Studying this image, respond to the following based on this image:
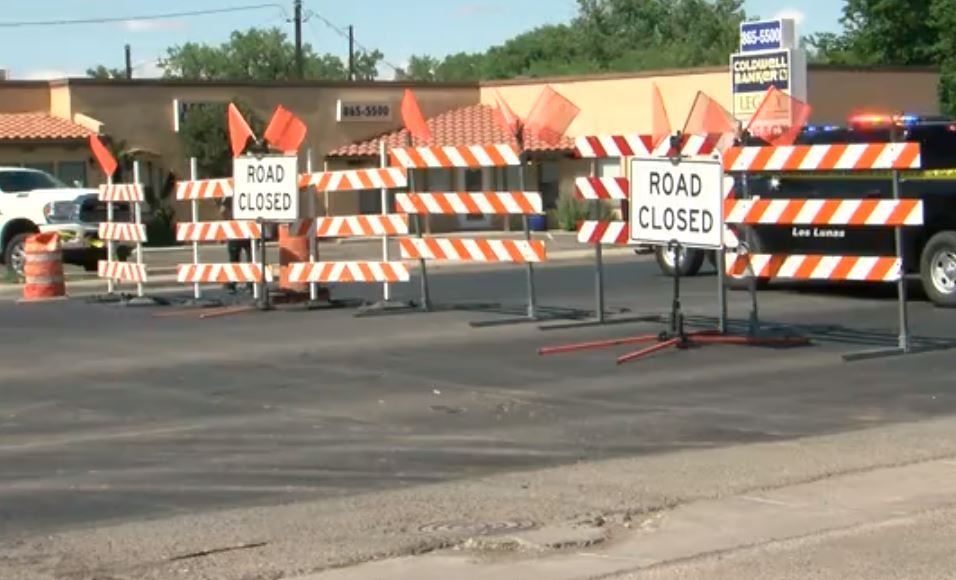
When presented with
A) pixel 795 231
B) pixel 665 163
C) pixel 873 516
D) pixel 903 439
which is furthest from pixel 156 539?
pixel 795 231

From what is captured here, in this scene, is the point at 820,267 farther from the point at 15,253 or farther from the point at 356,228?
the point at 15,253

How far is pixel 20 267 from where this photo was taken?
29.8 m

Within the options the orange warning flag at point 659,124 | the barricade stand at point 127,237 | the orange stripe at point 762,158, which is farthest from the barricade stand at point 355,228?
the orange stripe at point 762,158

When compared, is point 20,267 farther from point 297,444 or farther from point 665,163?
point 297,444

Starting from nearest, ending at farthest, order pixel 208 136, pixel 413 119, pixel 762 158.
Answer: pixel 762 158, pixel 413 119, pixel 208 136

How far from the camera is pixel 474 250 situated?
18.4 m

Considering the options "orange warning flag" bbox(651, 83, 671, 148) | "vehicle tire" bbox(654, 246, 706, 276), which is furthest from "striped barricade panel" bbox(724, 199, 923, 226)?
"vehicle tire" bbox(654, 246, 706, 276)

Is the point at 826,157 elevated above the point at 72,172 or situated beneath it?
situated beneath

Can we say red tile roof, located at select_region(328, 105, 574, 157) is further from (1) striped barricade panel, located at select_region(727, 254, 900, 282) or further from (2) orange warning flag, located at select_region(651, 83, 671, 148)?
(1) striped barricade panel, located at select_region(727, 254, 900, 282)

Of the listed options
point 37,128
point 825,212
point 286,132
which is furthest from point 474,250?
point 37,128

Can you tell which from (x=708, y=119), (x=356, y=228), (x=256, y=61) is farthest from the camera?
(x=256, y=61)

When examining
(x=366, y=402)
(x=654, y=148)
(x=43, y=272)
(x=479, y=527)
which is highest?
(x=654, y=148)

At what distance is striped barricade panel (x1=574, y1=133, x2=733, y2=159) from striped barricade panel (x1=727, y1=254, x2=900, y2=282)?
3.55 ft

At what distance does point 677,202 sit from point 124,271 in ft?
31.4
